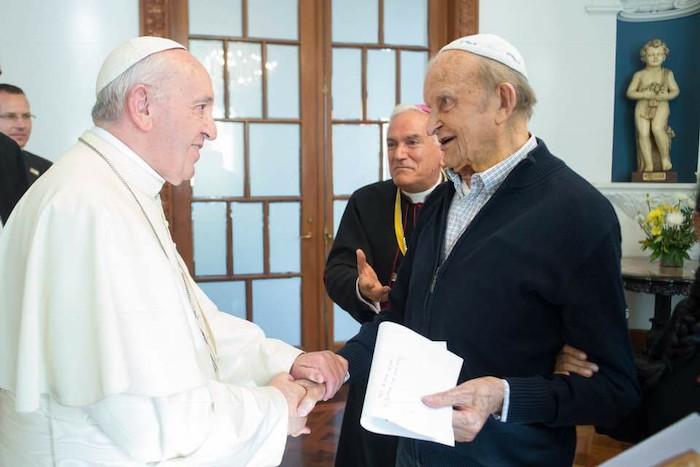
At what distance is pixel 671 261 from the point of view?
436 centimetres

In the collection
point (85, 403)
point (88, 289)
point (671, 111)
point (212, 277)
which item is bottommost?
point (212, 277)

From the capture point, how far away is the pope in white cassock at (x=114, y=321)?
1217mm

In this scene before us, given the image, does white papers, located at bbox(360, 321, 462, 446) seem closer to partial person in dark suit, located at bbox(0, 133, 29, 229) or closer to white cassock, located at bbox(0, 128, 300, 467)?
white cassock, located at bbox(0, 128, 300, 467)

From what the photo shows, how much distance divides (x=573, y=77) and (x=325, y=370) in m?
4.43

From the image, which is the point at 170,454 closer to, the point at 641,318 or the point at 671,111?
the point at 641,318

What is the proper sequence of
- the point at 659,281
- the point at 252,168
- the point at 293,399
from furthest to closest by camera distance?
the point at 252,168 → the point at 659,281 → the point at 293,399

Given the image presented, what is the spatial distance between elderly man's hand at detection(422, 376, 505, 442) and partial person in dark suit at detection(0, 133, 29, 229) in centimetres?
215

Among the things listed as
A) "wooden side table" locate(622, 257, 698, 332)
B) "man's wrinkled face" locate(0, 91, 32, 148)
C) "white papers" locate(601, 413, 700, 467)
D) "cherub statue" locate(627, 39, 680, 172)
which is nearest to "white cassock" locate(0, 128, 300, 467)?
"white papers" locate(601, 413, 700, 467)

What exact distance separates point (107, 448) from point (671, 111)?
5688 millimetres

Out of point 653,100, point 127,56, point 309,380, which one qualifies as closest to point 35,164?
point 127,56

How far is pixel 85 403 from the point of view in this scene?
3.98ft

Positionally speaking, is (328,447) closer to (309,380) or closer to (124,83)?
(309,380)

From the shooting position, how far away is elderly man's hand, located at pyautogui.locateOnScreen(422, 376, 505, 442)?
4.17 ft

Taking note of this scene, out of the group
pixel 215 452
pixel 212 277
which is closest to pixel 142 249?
pixel 215 452
